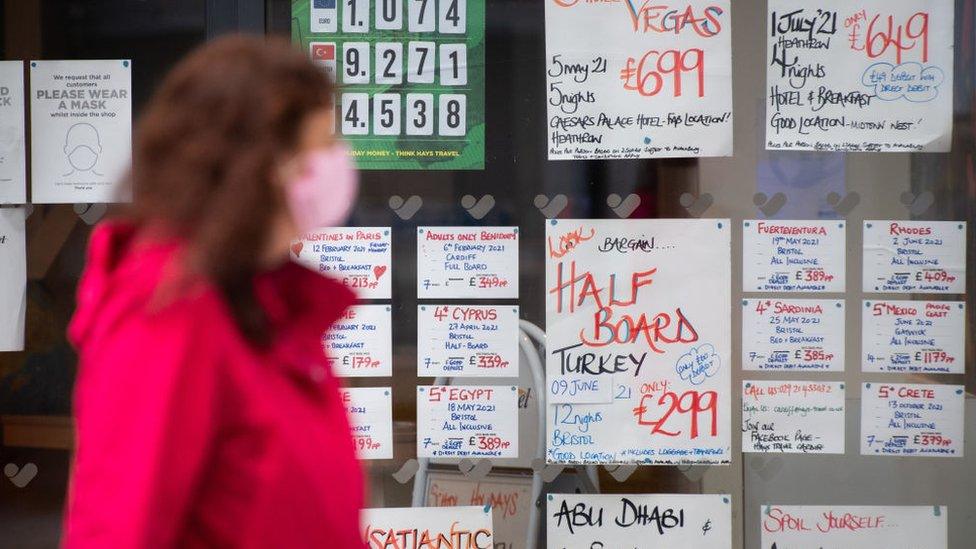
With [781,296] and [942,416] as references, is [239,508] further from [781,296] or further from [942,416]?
[942,416]

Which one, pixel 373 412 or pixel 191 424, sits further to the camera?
pixel 373 412

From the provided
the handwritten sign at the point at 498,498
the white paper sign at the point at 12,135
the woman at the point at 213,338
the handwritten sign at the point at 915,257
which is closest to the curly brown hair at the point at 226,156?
the woman at the point at 213,338

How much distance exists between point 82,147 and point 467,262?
4.35ft

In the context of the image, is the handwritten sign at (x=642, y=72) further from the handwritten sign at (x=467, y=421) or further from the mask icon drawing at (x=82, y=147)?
the mask icon drawing at (x=82, y=147)

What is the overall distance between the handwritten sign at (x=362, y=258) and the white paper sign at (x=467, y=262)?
0.11 metres

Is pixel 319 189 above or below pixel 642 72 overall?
below

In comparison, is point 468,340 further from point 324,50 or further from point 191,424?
point 191,424

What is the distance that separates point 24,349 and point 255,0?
4.56 feet

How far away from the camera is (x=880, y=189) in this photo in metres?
3.62

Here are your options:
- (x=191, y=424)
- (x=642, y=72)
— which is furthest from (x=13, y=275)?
(x=191, y=424)

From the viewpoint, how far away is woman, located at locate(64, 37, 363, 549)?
60.3 inches

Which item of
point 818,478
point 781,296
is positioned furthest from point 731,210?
point 818,478

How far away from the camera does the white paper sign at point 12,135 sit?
A: 3.68 metres

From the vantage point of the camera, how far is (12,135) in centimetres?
369
